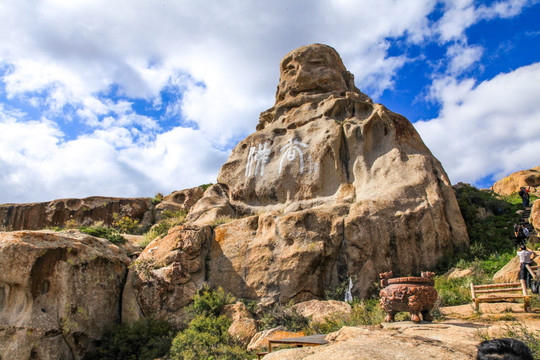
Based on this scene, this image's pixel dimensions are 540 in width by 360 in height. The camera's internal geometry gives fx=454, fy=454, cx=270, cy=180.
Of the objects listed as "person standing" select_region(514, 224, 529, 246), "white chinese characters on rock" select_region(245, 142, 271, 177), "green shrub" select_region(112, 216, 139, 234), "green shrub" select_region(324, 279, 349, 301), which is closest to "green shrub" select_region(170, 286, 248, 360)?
"green shrub" select_region(324, 279, 349, 301)

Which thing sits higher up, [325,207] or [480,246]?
[325,207]

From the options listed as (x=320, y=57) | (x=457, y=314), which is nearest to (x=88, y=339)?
(x=457, y=314)

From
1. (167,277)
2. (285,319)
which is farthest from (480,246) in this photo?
(167,277)

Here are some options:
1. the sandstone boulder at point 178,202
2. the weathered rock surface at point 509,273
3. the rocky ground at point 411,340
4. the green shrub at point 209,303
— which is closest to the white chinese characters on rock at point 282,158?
the sandstone boulder at point 178,202

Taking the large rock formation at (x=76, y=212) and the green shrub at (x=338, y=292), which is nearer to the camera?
the green shrub at (x=338, y=292)

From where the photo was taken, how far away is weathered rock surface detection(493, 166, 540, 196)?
86.6 feet

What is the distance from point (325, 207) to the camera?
14.6 metres

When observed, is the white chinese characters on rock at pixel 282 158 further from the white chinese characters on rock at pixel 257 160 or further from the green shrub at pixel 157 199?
the green shrub at pixel 157 199

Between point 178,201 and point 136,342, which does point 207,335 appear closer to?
point 136,342

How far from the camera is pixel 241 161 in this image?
19719mm

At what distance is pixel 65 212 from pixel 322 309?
14867mm

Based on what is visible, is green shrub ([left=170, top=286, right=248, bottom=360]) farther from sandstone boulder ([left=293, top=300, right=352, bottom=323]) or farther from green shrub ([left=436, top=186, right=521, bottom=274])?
green shrub ([left=436, top=186, right=521, bottom=274])

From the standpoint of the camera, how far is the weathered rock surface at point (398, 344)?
6.05 meters

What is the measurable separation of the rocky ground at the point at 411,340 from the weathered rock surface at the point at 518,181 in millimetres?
19723
